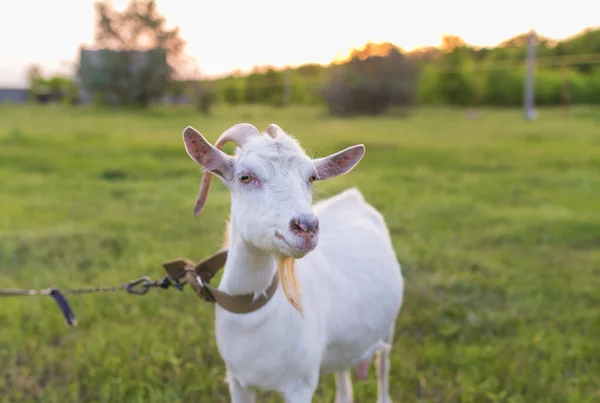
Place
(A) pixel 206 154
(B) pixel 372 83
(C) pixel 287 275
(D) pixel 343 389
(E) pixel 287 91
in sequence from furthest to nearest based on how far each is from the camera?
(E) pixel 287 91 < (B) pixel 372 83 < (D) pixel 343 389 < (C) pixel 287 275 < (A) pixel 206 154

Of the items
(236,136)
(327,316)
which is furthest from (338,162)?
(327,316)

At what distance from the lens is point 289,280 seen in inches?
94.8

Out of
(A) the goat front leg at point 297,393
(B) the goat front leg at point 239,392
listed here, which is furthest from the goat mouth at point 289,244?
(B) the goat front leg at point 239,392

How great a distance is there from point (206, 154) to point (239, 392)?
1.18m

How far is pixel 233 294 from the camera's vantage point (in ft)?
8.12

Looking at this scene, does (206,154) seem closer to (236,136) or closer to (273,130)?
(236,136)

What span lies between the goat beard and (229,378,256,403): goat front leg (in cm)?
58

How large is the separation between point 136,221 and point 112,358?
10.9 feet

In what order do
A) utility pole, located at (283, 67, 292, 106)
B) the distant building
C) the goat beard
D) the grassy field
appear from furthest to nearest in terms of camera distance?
1. the distant building
2. utility pole, located at (283, 67, 292, 106)
3. the grassy field
4. the goat beard

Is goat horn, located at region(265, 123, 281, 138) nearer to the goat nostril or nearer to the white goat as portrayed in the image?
the white goat

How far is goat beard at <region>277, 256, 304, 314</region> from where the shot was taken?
2.32 meters

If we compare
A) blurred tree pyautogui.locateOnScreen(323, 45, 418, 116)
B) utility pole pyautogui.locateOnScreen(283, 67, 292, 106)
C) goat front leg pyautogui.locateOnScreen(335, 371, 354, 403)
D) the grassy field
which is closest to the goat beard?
the grassy field

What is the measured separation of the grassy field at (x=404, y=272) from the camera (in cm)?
362

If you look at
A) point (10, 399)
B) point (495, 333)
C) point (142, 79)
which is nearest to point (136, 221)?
point (10, 399)
